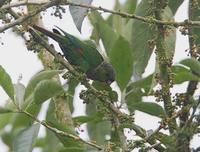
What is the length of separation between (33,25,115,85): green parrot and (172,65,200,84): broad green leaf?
0.71 feet

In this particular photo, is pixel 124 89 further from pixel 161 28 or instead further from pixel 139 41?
pixel 161 28

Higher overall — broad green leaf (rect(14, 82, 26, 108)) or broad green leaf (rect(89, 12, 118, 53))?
broad green leaf (rect(89, 12, 118, 53))

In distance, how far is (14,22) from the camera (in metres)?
1.42

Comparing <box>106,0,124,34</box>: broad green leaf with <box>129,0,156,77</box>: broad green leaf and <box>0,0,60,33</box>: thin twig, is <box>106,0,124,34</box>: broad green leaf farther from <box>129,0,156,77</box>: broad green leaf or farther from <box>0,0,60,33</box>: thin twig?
<box>0,0,60,33</box>: thin twig

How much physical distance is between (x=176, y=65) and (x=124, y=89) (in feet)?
0.65

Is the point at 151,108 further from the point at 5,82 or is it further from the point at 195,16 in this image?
the point at 5,82

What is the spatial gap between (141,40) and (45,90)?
0.33 metres

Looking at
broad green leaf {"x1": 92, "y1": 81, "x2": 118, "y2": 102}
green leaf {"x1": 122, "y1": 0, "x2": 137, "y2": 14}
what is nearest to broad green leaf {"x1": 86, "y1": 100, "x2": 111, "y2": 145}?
broad green leaf {"x1": 92, "y1": 81, "x2": 118, "y2": 102}

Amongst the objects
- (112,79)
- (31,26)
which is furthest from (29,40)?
(112,79)

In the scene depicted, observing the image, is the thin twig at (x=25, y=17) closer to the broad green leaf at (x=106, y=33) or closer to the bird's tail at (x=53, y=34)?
the bird's tail at (x=53, y=34)

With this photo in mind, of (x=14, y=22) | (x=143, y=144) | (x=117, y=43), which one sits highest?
(x=117, y=43)

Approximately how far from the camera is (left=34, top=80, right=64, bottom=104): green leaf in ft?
5.04

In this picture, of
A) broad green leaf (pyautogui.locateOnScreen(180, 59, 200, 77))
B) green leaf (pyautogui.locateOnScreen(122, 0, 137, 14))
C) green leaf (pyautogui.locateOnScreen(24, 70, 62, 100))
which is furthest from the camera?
green leaf (pyautogui.locateOnScreen(122, 0, 137, 14))

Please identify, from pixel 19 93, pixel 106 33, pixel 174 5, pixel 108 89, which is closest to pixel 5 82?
pixel 19 93
